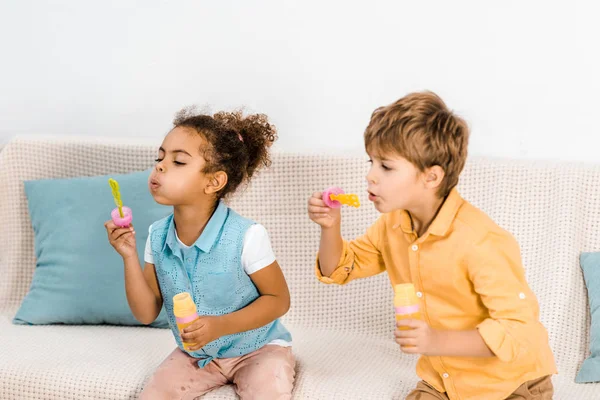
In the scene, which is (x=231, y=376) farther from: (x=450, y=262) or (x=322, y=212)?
(x=450, y=262)

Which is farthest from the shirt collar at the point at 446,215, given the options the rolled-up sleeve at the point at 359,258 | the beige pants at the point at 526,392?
the beige pants at the point at 526,392

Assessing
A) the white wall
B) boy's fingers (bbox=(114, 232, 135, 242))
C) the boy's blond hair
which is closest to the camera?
the boy's blond hair

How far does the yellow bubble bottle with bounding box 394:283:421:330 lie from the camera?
Answer: 56.9 inches

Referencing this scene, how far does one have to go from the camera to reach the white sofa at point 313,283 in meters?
1.95

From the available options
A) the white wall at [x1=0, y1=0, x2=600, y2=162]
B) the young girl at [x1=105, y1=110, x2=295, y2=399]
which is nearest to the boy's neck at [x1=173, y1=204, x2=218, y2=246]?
the young girl at [x1=105, y1=110, x2=295, y2=399]

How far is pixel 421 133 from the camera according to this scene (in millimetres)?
1575

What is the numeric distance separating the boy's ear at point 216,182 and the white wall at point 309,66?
0.53 m

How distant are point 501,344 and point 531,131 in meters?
0.97

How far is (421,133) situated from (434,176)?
0.09 m

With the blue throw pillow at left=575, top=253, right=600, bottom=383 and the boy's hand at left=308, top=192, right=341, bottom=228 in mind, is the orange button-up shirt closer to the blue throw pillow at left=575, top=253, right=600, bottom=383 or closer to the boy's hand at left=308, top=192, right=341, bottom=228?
the boy's hand at left=308, top=192, right=341, bottom=228

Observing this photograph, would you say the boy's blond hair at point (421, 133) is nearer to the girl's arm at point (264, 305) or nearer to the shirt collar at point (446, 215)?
the shirt collar at point (446, 215)

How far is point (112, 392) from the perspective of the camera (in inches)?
74.7

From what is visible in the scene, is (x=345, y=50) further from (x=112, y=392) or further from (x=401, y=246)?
(x=112, y=392)

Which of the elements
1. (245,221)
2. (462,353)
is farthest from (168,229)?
(462,353)
